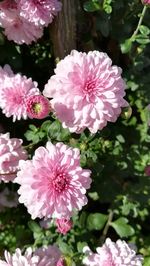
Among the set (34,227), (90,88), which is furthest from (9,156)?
(34,227)

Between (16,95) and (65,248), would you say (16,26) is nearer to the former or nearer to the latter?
(16,95)

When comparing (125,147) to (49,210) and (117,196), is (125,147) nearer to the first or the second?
(117,196)

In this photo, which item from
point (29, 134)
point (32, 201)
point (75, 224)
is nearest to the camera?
point (32, 201)

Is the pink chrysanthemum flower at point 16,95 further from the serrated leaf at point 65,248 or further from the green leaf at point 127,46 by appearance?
the serrated leaf at point 65,248

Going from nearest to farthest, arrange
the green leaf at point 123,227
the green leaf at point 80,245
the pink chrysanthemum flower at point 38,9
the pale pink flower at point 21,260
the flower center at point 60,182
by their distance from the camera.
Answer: the flower center at point 60,182
the pale pink flower at point 21,260
the pink chrysanthemum flower at point 38,9
the green leaf at point 80,245
the green leaf at point 123,227

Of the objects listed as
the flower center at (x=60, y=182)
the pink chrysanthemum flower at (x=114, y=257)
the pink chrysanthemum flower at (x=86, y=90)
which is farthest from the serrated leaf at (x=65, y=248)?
the pink chrysanthemum flower at (x=86, y=90)

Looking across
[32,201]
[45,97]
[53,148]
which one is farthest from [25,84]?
[32,201]
